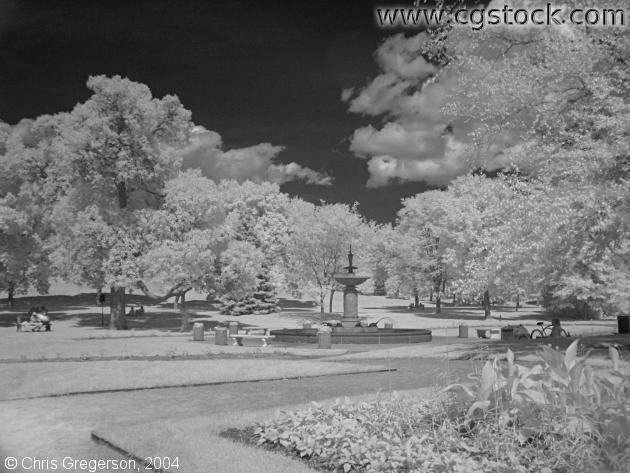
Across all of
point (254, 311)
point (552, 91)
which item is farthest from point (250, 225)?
point (552, 91)

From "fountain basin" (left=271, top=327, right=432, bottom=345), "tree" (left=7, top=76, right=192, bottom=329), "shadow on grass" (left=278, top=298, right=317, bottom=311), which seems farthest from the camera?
"shadow on grass" (left=278, top=298, right=317, bottom=311)

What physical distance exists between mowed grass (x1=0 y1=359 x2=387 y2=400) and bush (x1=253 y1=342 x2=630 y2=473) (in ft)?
22.7

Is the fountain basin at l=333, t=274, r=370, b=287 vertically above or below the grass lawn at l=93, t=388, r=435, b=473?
above

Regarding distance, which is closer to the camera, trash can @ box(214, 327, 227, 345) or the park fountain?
trash can @ box(214, 327, 227, 345)

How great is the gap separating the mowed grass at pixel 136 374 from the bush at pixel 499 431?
692 cm

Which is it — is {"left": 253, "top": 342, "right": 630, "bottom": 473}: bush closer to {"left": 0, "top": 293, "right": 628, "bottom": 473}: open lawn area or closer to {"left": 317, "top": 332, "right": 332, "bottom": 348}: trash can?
{"left": 0, "top": 293, "right": 628, "bottom": 473}: open lawn area

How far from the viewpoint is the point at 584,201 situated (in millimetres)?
13844

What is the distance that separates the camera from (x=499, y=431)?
256 inches

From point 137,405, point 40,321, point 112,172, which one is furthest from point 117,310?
point 137,405

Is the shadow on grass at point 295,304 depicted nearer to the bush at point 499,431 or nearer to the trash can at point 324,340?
the trash can at point 324,340

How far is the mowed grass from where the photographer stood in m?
13.2

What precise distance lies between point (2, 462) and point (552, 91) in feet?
51.2

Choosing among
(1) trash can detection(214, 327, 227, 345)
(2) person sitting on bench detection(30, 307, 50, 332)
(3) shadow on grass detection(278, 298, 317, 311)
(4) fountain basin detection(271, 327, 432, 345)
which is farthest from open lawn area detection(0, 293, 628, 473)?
A: (3) shadow on grass detection(278, 298, 317, 311)

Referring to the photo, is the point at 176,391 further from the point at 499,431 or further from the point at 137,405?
the point at 499,431
